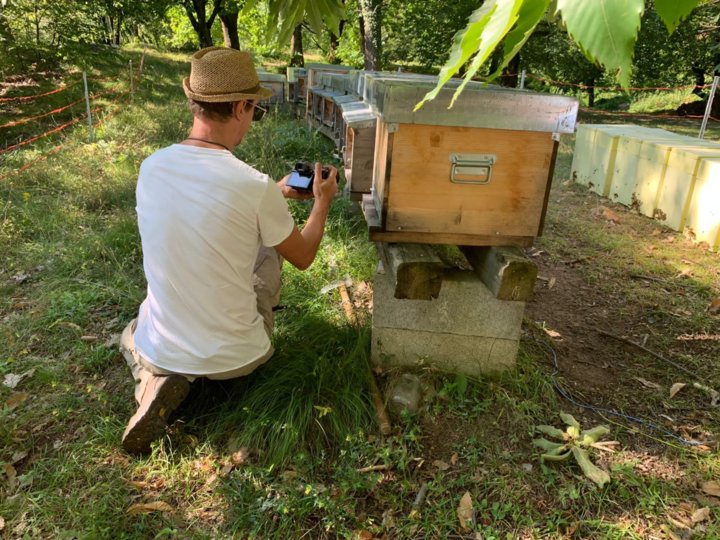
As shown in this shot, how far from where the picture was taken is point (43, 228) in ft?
17.0

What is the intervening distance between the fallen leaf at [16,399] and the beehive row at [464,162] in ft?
7.19

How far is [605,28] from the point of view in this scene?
0.63m

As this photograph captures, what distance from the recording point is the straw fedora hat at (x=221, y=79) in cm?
250

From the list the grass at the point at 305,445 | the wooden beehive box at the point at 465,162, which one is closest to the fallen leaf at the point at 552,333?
the grass at the point at 305,445

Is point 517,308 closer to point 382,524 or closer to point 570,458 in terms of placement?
point 570,458

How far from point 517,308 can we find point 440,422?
2.39ft

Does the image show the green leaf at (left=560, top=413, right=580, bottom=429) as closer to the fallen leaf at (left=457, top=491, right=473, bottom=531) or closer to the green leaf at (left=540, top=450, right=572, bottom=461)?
the green leaf at (left=540, top=450, right=572, bottom=461)

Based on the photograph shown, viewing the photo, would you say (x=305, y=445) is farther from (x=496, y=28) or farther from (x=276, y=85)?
(x=276, y=85)

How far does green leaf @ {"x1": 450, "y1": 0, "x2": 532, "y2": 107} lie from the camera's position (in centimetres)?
63

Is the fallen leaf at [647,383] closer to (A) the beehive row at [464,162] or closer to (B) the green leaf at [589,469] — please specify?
(B) the green leaf at [589,469]

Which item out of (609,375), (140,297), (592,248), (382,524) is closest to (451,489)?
(382,524)

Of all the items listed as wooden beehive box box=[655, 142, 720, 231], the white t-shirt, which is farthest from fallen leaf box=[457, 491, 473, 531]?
wooden beehive box box=[655, 142, 720, 231]

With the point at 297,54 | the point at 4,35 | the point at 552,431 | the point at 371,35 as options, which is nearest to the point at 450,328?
the point at 552,431

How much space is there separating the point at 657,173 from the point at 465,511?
5.67 meters
